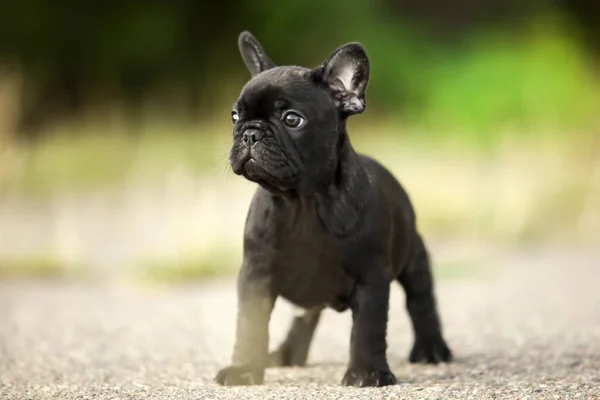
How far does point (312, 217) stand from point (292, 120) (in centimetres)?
45

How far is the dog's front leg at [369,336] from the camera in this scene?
14.9ft

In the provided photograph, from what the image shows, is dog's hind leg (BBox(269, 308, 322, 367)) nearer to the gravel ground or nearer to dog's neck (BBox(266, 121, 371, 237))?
the gravel ground

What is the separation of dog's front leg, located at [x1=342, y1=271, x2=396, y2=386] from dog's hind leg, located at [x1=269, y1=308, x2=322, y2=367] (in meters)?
0.89

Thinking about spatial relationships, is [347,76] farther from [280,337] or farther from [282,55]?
[282,55]

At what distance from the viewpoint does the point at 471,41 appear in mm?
19375

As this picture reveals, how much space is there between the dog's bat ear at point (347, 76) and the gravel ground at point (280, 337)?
1.22 metres

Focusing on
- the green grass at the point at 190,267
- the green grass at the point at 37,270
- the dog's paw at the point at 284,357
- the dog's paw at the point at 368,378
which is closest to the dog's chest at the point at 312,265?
the dog's paw at the point at 368,378

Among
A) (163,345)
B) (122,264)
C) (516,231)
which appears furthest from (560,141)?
(163,345)

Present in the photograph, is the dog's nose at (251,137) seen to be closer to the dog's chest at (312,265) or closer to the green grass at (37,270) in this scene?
the dog's chest at (312,265)

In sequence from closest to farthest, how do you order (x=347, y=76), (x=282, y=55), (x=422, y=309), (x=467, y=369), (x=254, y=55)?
(x=347, y=76)
(x=254, y=55)
(x=467, y=369)
(x=422, y=309)
(x=282, y=55)

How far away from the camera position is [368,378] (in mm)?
4500

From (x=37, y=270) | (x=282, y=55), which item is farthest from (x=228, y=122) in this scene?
(x=37, y=270)

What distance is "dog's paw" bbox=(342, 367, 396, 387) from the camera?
14.7 ft

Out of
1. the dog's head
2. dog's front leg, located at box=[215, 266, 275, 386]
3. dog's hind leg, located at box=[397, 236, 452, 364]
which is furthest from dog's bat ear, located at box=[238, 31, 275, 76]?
dog's hind leg, located at box=[397, 236, 452, 364]
